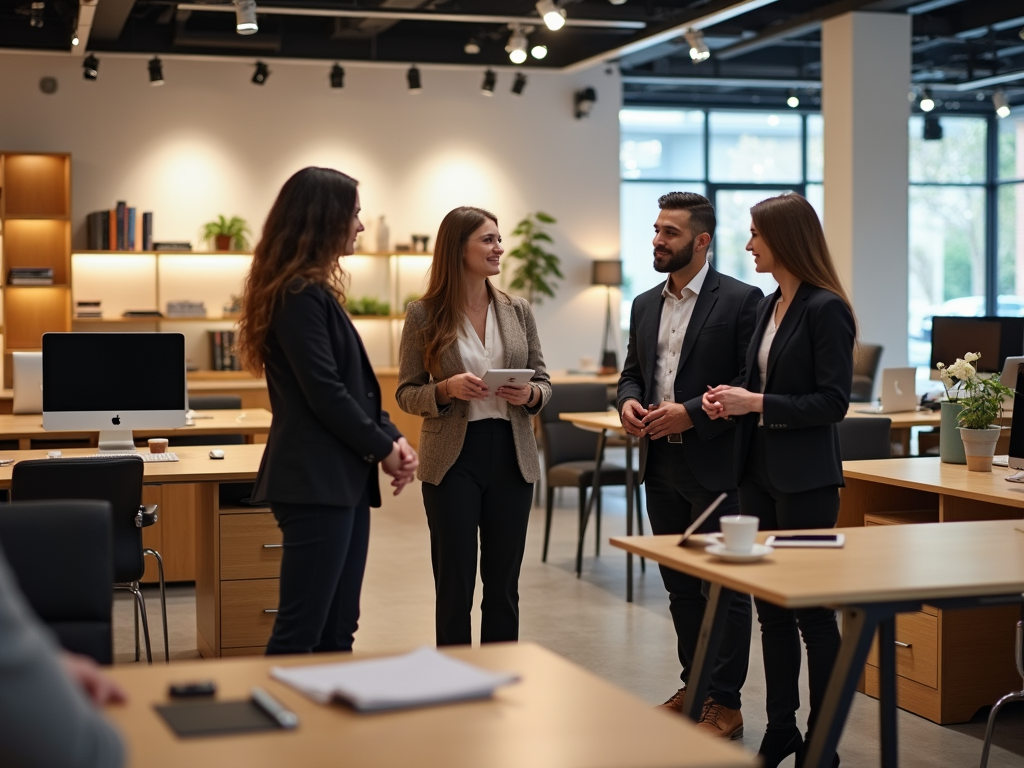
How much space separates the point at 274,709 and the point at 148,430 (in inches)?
180

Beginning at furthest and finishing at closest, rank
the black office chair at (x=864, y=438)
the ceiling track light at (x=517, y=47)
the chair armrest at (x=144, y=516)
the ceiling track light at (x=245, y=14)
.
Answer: the ceiling track light at (x=517, y=47), the ceiling track light at (x=245, y=14), the black office chair at (x=864, y=438), the chair armrest at (x=144, y=516)

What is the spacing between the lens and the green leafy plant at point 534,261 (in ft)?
38.1

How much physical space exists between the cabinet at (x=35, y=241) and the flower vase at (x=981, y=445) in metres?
8.15

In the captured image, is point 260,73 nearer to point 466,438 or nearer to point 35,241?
point 35,241

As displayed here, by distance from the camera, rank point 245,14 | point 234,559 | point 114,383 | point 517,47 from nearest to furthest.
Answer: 1. point 234,559
2. point 114,383
3. point 245,14
4. point 517,47

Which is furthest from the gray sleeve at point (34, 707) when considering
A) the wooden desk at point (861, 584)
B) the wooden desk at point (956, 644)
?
the wooden desk at point (956, 644)

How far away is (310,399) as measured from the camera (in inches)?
110

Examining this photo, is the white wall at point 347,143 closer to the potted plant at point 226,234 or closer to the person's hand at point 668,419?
the potted plant at point 226,234

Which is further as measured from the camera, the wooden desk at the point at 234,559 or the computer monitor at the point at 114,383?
the computer monitor at the point at 114,383

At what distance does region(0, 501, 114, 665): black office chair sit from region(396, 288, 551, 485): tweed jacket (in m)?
1.24

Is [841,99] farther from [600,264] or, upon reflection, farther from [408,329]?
[408,329]

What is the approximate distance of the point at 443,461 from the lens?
11.5 ft

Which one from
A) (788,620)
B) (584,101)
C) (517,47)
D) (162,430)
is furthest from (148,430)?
(584,101)

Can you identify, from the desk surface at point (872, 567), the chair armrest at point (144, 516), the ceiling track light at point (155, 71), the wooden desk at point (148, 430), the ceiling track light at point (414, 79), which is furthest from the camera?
the ceiling track light at point (414, 79)
